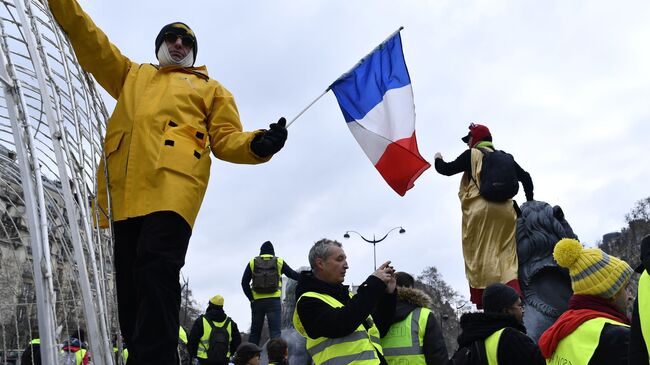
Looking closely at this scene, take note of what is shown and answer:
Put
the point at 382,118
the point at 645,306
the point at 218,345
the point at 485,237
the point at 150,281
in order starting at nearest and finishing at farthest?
the point at 645,306 → the point at 150,281 → the point at 382,118 → the point at 485,237 → the point at 218,345

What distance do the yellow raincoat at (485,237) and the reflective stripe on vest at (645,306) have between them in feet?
14.3

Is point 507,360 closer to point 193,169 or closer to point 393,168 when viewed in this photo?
point 193,169

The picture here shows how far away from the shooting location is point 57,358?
253cm

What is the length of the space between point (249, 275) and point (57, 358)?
770cm

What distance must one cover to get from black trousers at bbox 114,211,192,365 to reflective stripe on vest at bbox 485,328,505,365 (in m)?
1.72

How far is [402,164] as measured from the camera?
6.04 metres

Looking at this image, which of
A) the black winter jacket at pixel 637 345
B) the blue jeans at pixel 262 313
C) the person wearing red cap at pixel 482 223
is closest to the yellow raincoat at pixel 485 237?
the person wearing red cap at pixel 482 223

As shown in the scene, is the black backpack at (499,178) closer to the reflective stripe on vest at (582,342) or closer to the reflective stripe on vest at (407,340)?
the reflective stripe on vest at (407,340)

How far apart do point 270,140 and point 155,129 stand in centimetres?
55

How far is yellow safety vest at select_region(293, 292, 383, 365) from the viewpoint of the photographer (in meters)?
4.36

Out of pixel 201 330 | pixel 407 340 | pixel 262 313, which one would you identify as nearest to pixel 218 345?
pixel 201 330

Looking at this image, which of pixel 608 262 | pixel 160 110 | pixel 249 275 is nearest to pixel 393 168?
pixel 608 262

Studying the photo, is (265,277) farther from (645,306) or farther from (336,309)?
(645,306)

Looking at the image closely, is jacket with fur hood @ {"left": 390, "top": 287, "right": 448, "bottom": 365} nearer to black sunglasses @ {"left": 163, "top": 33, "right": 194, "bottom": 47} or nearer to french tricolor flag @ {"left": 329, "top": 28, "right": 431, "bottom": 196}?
french tricolor flag @ {"left": 329, "top": 28, "right": 431, "bottom": 196}
